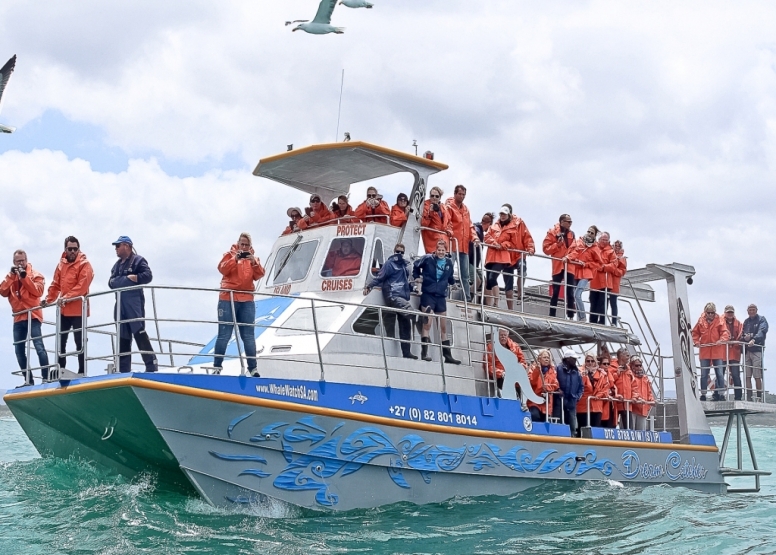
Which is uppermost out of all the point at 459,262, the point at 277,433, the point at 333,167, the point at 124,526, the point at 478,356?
the point at 333,167

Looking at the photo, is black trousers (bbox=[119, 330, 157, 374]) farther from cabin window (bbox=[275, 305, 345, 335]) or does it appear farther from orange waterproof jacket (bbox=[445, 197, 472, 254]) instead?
orange waterproof jacket (bbox=[445, 197, 472, 254])

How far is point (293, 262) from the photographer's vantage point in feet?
43.7

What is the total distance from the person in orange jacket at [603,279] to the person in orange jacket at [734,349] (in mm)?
2380

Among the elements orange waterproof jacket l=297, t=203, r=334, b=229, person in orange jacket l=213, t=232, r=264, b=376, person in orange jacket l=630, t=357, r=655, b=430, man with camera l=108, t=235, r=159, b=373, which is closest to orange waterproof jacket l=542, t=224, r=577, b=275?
person in orange jacket l=630, t=357, r=655, b=430

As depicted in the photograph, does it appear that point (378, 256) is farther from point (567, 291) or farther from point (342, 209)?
point (567, 291)

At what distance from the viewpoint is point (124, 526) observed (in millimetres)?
9195

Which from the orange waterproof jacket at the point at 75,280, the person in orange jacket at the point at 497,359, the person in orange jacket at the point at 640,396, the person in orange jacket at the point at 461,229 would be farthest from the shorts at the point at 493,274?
the orange waterproof jacket at the point at 75,280

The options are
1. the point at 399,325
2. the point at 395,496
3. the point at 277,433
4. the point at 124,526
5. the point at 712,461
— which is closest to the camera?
the point at 124,526

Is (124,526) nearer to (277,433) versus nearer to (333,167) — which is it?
(277,433)

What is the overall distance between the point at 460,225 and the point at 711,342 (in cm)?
616

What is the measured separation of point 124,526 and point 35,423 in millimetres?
2722

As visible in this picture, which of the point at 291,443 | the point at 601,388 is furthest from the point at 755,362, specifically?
the point at 291,443

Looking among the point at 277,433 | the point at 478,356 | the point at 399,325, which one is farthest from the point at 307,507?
the point at 478,356

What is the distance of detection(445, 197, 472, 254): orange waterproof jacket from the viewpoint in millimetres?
13461
